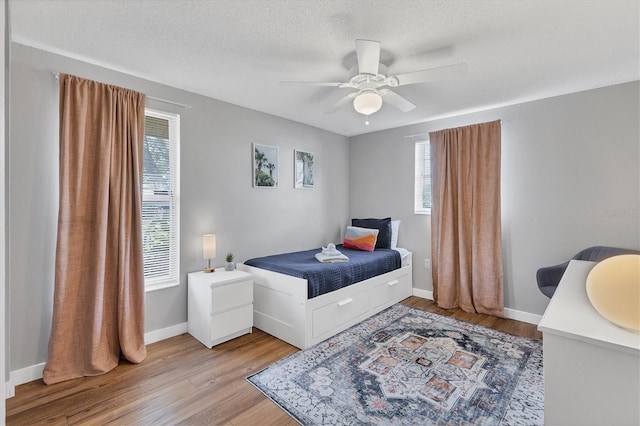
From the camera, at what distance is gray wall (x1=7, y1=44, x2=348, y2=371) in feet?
7.00

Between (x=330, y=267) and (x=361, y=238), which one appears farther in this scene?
(x=361, y=238)

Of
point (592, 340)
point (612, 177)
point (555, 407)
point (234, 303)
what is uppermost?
point (612, 177)

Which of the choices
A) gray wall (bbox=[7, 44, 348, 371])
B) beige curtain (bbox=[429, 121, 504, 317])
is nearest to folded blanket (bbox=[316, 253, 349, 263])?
gray wall (bbox=[7, 44, 348, 371])

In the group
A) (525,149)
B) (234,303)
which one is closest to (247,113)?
(234,303)

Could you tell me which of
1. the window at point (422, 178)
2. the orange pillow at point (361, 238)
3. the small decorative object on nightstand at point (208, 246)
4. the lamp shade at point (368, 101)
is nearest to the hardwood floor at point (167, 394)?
the small decorative object on nightstand at point (208, 246)

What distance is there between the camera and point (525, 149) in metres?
3.29

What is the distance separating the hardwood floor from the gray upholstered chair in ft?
8.02

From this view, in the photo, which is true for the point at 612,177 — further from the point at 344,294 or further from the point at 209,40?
the point at 209,40

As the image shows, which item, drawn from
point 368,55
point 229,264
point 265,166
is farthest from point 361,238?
point 368,55

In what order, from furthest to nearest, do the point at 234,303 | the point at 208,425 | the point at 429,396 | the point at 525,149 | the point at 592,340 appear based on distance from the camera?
the point at 525,149
the point at 234,303
the point at 429,396
the point at 208,425
the point at 592,340

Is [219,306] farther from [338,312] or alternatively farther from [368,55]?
[368,55]

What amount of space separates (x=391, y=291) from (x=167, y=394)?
8.44ft

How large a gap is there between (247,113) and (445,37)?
222 cm

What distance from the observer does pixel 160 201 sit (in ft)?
9.39
